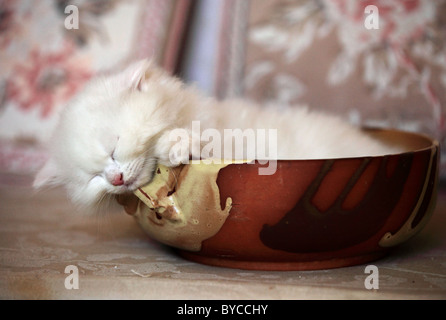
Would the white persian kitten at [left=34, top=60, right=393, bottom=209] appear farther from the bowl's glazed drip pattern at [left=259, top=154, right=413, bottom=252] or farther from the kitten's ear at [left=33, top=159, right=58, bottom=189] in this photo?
the bowl's glazed drip pattern at [left=259, top=154, right=413, bottom=252]

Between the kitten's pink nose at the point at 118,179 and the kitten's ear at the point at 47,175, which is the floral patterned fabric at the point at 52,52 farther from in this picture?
the kitten's pink nose at the point at 118,179

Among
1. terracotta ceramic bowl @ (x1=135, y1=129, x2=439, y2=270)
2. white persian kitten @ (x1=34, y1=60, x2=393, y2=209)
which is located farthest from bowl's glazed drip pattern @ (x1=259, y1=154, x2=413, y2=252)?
white persian kitten @ (x1=34, y1=60, x2=393, y2=209)

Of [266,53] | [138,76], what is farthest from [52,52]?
[138,76]

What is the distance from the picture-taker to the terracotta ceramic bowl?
2.61 feet

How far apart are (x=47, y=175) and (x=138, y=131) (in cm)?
24

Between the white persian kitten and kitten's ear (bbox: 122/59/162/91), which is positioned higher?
kitten's ear (bbox: 122/59/162/91)

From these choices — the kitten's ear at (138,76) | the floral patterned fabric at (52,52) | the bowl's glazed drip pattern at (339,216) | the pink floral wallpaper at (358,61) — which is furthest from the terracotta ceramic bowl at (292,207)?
the floral patterned fabric at (52,52)

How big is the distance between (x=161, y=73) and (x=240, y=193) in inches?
15.8

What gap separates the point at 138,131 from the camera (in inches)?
35.8

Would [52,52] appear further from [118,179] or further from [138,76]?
[118,179]

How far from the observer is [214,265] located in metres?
0.90

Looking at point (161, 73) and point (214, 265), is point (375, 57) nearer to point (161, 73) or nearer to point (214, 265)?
point (161, 73)

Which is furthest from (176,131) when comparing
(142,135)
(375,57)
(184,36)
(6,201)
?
(184,36)
